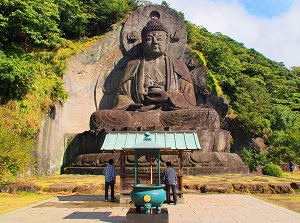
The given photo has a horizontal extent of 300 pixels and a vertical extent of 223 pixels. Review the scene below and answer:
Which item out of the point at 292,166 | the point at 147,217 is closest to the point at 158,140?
the point at 147,217

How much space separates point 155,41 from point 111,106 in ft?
11.5

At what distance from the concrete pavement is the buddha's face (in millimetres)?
8744

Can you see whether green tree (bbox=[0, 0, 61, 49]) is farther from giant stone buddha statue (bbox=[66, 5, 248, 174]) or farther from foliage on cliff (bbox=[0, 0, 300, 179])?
giant stone buddha statue (bbox=[66, 5, 248, 174])

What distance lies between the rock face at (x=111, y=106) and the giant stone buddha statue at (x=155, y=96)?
52 mm

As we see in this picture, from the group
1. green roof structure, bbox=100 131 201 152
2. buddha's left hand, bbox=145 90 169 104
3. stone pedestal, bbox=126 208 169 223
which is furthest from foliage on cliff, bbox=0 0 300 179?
stone pedestal, bbox=126 208 169 223

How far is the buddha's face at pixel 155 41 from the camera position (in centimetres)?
1483

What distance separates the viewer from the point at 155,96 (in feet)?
45.8

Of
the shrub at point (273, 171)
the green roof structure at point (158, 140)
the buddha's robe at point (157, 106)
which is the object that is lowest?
the shrub at point (273, 171)

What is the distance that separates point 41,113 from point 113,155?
3023mm

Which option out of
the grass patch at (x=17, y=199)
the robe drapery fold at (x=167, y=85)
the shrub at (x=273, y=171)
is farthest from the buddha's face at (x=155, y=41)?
the grass patch at (x=17, y=199)

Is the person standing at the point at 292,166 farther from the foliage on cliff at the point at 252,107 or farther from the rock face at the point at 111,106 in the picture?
the rock face at the point at 111,106

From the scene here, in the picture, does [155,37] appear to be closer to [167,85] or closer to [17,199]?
[167,85]

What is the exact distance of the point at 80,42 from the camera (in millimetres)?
16703

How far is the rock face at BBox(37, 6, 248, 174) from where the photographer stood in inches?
466
